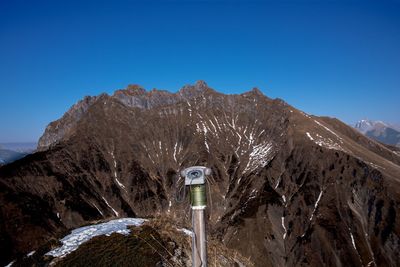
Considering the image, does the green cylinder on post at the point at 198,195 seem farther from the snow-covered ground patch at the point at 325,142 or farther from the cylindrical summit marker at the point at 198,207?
the snow-covered ground patch at the point at 325,142

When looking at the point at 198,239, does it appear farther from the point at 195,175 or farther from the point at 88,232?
the point at 88,232

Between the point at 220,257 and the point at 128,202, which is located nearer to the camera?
the point at 220,257

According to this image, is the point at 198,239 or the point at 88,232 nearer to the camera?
the point at 198,239

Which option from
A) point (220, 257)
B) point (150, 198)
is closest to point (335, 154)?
point (150, 198)

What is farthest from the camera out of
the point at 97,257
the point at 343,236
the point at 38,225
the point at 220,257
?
the point at 343,236

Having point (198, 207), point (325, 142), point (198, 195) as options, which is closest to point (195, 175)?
point (198, 195)

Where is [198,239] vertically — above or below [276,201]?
above

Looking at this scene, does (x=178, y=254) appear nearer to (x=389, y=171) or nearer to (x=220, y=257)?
(x=220, y=257)

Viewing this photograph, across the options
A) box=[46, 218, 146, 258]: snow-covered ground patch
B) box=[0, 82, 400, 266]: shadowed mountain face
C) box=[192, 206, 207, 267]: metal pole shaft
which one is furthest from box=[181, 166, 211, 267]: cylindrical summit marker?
box=[0, 82, 400, 266]: shadowed mountain face
